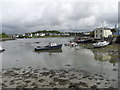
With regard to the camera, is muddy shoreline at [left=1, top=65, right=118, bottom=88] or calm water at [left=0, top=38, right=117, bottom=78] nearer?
muddy shoreline at [left=1, top=65, right=118, bottom=88]

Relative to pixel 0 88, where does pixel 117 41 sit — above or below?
above

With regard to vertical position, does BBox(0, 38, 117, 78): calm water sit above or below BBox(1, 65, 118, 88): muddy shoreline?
above

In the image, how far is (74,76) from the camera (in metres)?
12.1

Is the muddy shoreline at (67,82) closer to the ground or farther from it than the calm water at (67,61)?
closer to the ground

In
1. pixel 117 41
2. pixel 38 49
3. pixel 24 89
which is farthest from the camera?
pixel 117 41

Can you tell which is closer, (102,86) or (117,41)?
(102,86)

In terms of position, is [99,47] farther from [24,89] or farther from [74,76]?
[24,89]

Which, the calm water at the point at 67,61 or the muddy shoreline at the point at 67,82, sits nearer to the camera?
the muddy shoreline at the point at 67,82

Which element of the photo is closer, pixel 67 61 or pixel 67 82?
pixel 67 82

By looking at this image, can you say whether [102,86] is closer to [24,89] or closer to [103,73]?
[103,73]

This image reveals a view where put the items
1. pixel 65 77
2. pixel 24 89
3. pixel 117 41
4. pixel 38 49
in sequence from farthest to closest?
pixel 117 41, pixel 38 49, pixel 65 77, pixel 24 89

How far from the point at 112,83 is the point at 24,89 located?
7.36 meters

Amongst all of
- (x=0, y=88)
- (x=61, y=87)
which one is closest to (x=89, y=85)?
(x=61, y=87)

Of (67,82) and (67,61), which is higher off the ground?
(67,61)
